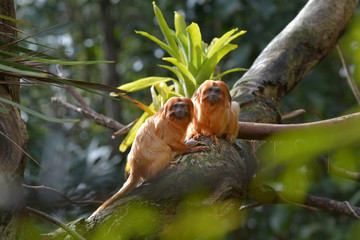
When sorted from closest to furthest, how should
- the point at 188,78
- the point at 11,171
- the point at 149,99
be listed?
the point at 11,171
the point at 188,78
the point at 149,99

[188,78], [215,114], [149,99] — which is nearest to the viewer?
[215,114]

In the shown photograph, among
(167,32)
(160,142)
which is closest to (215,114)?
(160,142)

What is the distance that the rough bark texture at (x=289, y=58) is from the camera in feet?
9.64

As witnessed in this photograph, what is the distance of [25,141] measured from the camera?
1.51 m

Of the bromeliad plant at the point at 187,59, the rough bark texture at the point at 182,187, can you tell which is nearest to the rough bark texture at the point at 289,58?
the bromeliad plant at the point at 187,59

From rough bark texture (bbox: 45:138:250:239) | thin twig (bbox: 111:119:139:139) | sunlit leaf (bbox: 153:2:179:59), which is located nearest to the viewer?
rough bark texture (bbox: 45:138:250:239)

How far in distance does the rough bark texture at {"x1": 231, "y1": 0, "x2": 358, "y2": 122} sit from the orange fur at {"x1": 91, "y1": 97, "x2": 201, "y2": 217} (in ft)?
2.24

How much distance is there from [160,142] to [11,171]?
95 centimetres

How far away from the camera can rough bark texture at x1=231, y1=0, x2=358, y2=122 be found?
294cm

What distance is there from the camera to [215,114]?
95.9 inches

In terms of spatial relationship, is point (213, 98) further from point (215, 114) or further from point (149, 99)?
point (149, 99)

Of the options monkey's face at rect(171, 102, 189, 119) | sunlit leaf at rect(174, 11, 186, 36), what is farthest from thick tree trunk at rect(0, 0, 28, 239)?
sunlit leaf at rect(174, 11, 186, 36)

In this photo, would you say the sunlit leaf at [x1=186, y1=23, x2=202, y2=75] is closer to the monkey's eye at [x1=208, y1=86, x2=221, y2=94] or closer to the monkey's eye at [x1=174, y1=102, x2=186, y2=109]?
the monkey's eye at [x1=208, y1=86, x2=221, y2=94]

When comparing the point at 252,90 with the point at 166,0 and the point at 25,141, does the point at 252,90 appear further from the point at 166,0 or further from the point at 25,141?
the point at 166,0
